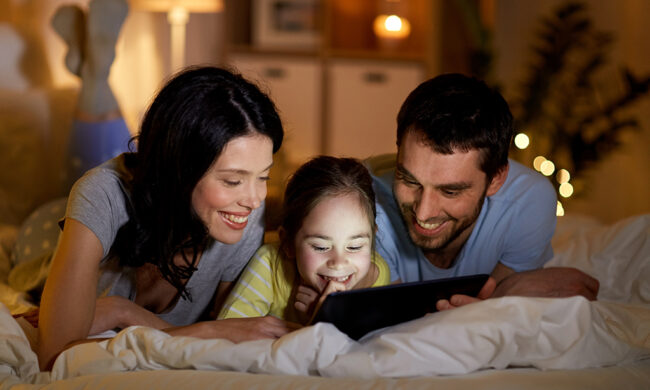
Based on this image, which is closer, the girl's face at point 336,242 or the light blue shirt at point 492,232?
the girl's face at point 336,242

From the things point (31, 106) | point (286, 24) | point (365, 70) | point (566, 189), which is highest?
point (286, 24)

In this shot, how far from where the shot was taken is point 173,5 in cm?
334

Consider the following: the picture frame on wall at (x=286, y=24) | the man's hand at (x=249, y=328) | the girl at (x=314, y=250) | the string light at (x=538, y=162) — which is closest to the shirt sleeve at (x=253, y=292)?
the girl at (x=314, y=250)

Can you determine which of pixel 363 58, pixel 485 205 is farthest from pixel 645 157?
pixel 485 205

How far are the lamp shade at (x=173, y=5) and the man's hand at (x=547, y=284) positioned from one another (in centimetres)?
233

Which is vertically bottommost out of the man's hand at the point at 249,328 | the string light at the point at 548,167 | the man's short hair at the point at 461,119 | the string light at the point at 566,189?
the string light at the point at 566,189

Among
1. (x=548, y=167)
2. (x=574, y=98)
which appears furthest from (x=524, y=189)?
(x=574, y=98)

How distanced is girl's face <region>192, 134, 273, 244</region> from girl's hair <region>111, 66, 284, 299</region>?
0.05ft

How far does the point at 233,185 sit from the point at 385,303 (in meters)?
0.36

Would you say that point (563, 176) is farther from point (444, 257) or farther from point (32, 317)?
point (32, 317)

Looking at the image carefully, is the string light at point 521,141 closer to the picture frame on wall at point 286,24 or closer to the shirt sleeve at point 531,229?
the picture frame on wall at point 286,24

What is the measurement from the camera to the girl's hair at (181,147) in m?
1.28

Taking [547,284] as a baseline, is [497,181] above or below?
above

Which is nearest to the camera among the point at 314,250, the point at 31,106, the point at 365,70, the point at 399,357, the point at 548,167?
the point at 399,357
